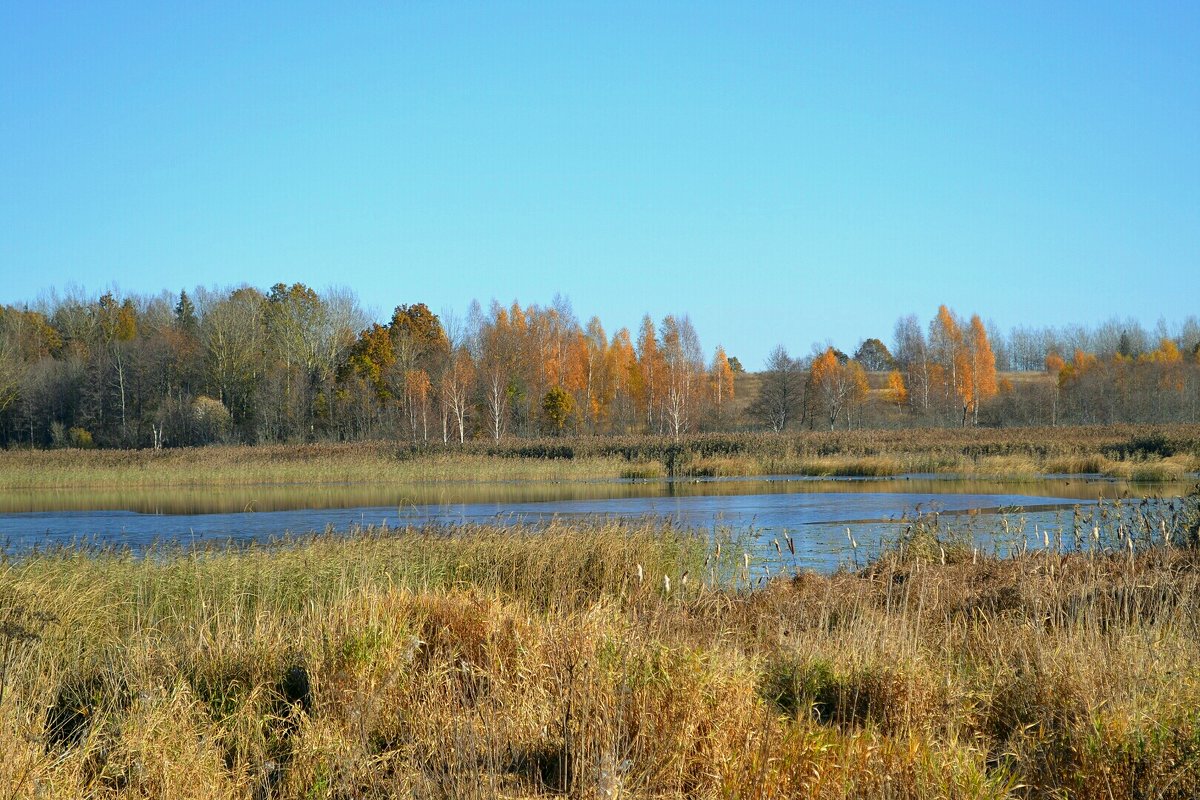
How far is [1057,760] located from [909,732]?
713 millimetres

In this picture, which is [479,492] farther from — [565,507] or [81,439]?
[81,439]

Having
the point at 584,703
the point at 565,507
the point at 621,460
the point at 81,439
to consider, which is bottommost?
the point at 565,507

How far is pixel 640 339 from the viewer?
74.7 m

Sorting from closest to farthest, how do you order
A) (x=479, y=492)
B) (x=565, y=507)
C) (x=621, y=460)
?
1. (x=565, y=507)
2. (x=479, y=492)
3. (x=621, y=460)

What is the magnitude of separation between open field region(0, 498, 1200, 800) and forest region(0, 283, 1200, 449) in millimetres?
46952

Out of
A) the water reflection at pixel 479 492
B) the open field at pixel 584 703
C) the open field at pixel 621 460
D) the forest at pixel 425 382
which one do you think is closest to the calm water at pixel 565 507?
the water reflection at pixel 479 492

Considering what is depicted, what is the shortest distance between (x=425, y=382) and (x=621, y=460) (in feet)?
62.4

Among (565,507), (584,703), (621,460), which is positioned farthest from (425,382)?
(584,703)

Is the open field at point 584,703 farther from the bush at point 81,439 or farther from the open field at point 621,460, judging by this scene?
the bush at point 81,439

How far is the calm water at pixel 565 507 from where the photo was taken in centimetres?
1941

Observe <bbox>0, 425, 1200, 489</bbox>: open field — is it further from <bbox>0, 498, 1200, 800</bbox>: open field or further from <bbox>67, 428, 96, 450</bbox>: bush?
<bbox>0, 498, 1200, 800</bbox>: open field

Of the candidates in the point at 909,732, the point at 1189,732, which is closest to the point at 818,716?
the point at 909,732

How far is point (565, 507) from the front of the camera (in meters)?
26.7

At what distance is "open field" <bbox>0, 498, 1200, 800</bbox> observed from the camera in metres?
4.91
